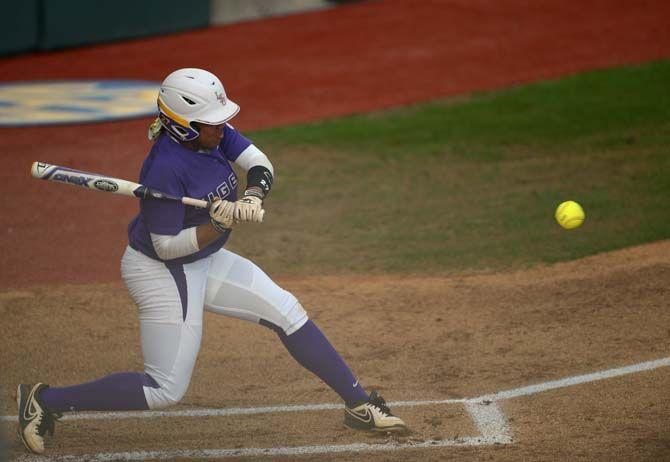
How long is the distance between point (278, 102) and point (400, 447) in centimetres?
895

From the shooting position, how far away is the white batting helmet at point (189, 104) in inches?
185

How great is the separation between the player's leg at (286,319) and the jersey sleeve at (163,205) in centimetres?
42

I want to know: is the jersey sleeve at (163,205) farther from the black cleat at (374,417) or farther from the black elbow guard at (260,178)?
the black cleat at (374,417)

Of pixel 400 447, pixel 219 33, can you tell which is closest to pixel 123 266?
pixel 400 447

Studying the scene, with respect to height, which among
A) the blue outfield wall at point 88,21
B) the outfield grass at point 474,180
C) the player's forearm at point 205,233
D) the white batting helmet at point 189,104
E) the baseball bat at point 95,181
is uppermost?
the white batting helmet at point 189,104

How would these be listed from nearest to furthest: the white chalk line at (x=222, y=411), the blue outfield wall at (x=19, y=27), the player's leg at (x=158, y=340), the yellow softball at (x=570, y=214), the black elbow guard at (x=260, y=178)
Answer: the player's leg at (x=158, y=340) → the black elbow guard at (x=260, y=178) → the white chalk line at (x=222, y=411) → the yellow softball at (x=570, y=214) → the blue outfield wall at (x=19, y=27)

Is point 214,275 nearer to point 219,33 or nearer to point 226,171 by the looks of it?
point 226,171

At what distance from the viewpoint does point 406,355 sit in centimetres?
633

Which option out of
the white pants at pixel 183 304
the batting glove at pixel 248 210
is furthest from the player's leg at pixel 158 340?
the batting glove at pixel 248 210

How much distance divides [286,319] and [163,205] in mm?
863

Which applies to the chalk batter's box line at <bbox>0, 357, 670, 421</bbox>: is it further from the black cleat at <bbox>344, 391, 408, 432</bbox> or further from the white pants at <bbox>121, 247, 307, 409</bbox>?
the white pants at <bbox>121, 247, 307, 409</bbox>

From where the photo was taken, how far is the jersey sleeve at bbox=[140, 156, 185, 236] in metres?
4.68

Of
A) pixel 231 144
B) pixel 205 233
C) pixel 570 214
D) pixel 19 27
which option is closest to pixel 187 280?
pixel 205 233

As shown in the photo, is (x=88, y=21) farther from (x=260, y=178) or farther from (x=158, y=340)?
(x=158, y=340)
